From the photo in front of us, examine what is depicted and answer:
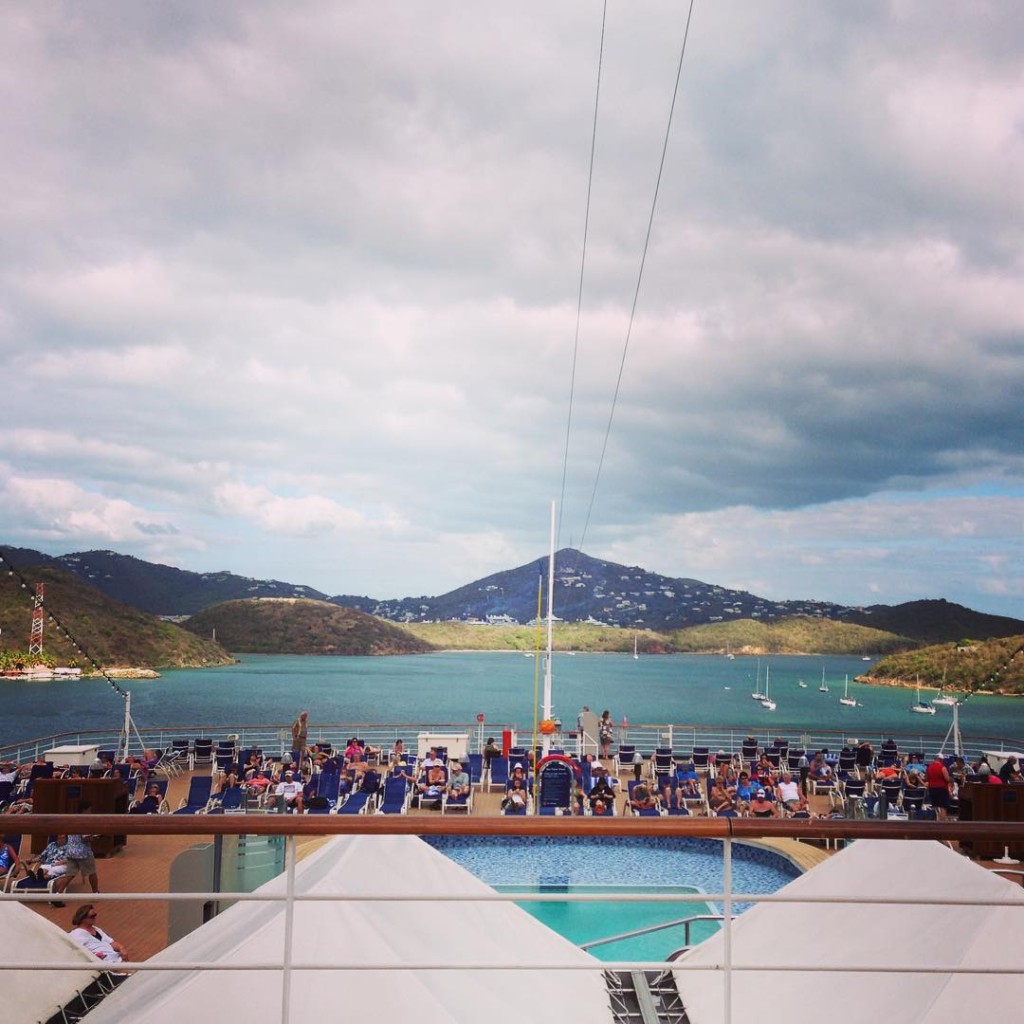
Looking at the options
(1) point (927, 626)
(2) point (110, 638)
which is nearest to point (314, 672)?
(2) point (110, 638)

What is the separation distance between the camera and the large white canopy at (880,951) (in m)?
1.89

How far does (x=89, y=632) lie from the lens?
92.1 meters

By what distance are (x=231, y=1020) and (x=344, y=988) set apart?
23cm

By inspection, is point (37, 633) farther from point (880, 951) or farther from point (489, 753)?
point (880, 951)

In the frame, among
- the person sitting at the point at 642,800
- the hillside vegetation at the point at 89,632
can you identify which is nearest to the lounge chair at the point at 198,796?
the person sitting at the point at 642,800

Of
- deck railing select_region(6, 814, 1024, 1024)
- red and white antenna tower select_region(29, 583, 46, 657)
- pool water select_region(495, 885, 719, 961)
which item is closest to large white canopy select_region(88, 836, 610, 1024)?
deck railing select_region(6, 814, 1024, 1024)

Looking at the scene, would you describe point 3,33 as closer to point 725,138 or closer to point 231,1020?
point 725,138

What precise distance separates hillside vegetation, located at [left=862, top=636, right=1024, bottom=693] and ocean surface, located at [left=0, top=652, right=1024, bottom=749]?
8.19ft

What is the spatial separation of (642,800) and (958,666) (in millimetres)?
102845

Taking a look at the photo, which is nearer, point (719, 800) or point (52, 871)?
point (52, 871)

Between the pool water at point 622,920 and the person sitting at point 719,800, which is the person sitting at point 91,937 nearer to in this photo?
the pool water at point 622,920

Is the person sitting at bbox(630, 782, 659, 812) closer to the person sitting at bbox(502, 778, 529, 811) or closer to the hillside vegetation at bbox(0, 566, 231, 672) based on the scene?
the person sitting at bbox(502, 778, 529, 811)

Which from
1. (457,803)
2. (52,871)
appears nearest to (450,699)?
(457,803)

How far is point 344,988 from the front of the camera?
6.06 ft
